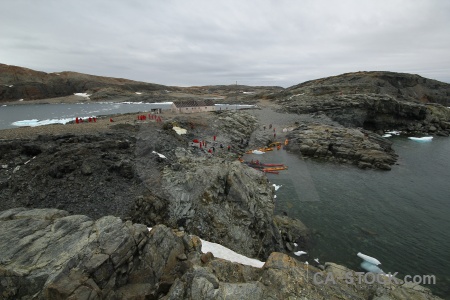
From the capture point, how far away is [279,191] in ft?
96.2

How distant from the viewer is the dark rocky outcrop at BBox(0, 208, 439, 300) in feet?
25.1

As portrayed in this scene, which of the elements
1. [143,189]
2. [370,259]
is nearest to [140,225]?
[143,189]

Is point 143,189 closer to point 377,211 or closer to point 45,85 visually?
point 377,211

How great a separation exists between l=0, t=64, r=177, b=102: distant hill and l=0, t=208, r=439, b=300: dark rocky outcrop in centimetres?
16405

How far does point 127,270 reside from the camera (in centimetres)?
892

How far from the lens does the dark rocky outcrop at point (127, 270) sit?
765 cm

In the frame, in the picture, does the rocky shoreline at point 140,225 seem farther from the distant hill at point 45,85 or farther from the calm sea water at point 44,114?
the distant hill at point 45,85

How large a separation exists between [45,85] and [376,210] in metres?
187

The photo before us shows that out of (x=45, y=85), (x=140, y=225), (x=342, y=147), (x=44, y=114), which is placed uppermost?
(x=45, y=85)

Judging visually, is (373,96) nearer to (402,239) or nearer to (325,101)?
(325,101)

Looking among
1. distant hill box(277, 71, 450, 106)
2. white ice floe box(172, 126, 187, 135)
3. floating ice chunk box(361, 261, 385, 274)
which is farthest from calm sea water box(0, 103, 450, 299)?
distant hill box(277, 71, 450, 106)

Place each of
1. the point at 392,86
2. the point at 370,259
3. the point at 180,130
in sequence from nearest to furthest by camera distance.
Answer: the point at 370,259, the point at 180,130, the point at 392,86

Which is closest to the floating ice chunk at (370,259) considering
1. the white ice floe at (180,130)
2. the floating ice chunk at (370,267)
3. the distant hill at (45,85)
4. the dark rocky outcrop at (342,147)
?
the floating ice chunk at (370,267)

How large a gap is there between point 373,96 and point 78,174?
266 ft
